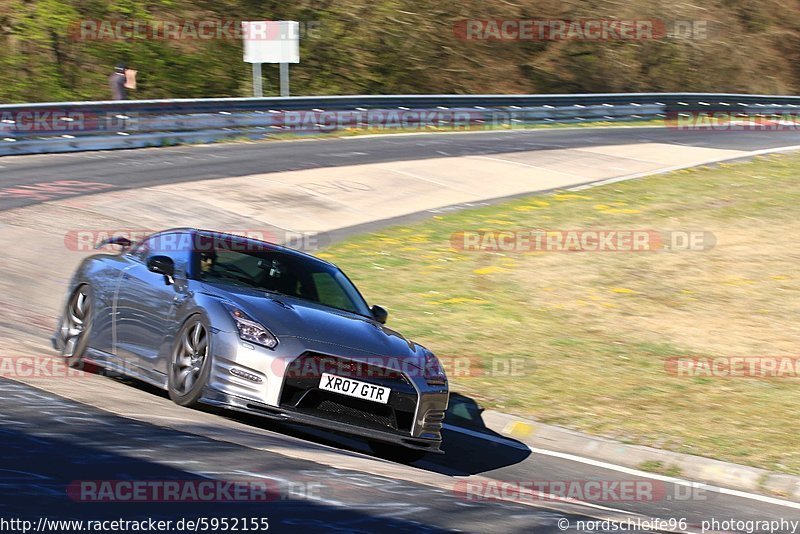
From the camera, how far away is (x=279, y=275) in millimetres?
8734

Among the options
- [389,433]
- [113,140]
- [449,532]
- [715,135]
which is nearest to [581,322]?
[389,433]

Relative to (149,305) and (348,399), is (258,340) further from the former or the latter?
(149,305)

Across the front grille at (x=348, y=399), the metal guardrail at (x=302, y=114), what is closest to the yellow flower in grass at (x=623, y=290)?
the front grille at (x=348, y=399)

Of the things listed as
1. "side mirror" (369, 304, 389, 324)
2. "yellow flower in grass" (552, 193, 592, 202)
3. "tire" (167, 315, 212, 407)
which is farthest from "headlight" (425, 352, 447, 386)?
"yellow flower in grass" (552, 193, 592, 202)

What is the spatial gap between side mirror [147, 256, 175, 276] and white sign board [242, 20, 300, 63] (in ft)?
77.9

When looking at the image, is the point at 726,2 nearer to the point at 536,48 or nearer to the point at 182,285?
the point at 536,48

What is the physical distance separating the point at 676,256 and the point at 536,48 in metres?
31.7

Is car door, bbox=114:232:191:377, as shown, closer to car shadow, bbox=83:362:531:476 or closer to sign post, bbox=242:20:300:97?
car shadow, bbox=83:362:531:476

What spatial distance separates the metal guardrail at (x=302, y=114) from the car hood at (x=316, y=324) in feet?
51.1

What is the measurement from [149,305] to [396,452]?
2.18 meters

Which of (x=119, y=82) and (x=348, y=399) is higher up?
(x=119, y=82)

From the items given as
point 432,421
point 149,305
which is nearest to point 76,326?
point 149,305

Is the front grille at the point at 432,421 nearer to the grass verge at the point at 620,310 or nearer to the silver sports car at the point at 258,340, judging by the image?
the silver sports car at the point at 258,340

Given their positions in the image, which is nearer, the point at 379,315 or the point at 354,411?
the point at 354,411
